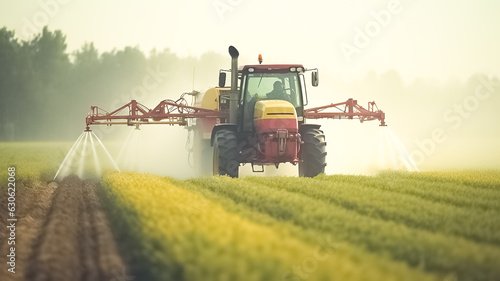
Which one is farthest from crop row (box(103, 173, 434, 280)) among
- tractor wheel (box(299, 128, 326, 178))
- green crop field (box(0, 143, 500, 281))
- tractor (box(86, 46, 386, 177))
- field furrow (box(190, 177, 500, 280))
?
tractor wheel (box(299, 128, 326, 178))

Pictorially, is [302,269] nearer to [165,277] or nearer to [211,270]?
[211,270]

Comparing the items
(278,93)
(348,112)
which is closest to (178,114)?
(278,93)

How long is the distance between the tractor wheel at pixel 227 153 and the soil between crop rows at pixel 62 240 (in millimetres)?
3318

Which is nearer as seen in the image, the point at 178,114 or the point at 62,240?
the point at 62,240

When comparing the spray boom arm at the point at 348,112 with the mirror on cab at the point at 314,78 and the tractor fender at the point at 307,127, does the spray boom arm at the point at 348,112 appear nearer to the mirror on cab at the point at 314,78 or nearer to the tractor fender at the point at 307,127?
the tractor fender at the point at 307,127

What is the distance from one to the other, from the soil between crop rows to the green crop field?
33cm

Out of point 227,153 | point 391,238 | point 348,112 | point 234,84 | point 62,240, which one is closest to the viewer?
point 391,238

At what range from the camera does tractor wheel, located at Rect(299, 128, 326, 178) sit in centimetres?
1784

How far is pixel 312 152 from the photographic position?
17.9m

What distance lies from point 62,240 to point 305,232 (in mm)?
4024

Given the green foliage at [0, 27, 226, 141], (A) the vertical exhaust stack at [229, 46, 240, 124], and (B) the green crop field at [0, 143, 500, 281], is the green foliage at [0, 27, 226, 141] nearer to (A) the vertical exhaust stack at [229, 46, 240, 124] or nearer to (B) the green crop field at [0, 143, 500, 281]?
(A) the vertical exhaust stack at [229, 46, 240, 124]

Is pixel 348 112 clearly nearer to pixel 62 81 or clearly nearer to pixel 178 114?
pixel 178 114

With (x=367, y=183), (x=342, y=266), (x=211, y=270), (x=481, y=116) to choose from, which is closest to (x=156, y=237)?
(x=211, y=270)

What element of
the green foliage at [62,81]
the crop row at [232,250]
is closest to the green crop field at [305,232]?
the crop row at [232,250]
